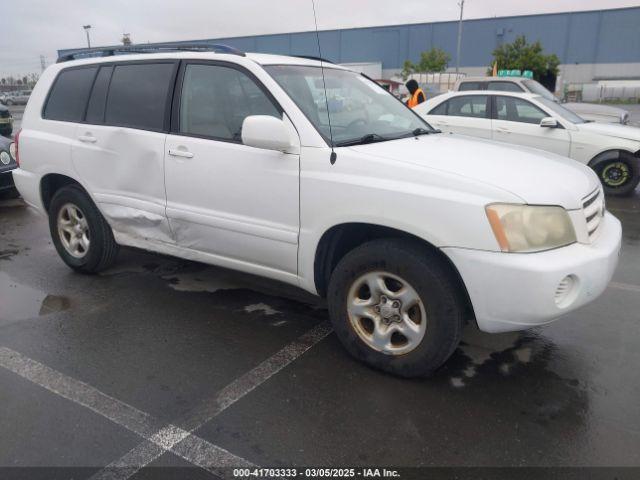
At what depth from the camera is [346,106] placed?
3670 mm

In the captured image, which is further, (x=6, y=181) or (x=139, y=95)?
(x=6, y=181)

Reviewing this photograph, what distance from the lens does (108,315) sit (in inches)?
156

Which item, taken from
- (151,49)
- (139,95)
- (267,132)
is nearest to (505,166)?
(267,132)

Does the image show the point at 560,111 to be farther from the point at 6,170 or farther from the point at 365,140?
the point at 6,170

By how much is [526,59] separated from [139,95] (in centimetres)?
4087

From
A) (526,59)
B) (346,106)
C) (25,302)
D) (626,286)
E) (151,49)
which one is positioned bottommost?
(25,302)

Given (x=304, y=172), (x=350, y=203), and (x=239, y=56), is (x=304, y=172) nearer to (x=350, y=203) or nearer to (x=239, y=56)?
(x=350, y=203)

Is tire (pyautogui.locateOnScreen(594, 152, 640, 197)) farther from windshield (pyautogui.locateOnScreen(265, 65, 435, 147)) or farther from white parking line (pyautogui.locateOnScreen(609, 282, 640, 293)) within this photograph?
windshield (pyautogui.locateOnScreen(265, 65, 435, 147))

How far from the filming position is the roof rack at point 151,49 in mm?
3712

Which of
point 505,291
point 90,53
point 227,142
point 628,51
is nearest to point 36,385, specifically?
point 227,142

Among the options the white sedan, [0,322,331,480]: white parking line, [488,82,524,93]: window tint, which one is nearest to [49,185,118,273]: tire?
[0,322,331,480]: white parking line

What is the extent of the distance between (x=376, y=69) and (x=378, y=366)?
5593 cm

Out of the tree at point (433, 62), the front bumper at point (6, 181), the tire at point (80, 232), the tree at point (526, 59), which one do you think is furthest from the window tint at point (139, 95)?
the tree at point (433, 62)

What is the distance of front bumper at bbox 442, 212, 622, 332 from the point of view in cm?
255
